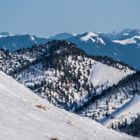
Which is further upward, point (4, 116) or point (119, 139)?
point (4, 116)

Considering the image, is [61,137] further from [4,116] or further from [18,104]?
[18,104]

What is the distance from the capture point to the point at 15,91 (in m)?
56.3

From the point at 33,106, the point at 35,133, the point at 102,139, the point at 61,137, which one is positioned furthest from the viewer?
the point at 33,106

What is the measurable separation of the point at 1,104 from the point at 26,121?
460 centimetres

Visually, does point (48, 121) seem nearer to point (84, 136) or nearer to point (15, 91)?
point (84, 136)

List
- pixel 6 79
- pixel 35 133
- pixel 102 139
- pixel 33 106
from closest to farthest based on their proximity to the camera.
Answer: pixel 35 133, pixel 102 139, pixel 33 106, pixel 6 79

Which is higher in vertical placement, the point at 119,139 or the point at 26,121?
the point at 26,121

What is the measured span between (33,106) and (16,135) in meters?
14.5

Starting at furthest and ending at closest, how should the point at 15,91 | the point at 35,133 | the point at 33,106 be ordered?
the point at 15,91
the point at 33,106
the point at 35,133

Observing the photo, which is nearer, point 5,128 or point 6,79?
point 5,128

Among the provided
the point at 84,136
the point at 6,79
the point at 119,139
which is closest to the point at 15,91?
the point at 6,79

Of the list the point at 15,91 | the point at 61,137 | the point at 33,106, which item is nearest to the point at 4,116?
the point at 61,137

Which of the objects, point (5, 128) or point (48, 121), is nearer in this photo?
point (5, 128)

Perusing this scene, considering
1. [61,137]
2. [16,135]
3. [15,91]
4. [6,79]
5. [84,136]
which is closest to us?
[16,135]
